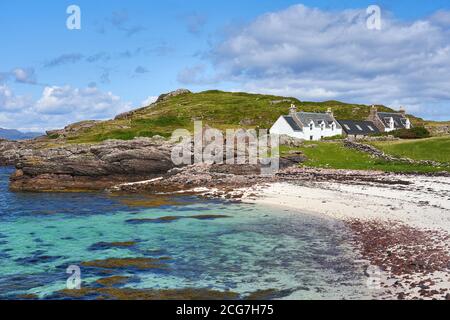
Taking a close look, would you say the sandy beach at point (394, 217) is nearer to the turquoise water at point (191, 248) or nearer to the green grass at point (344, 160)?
the turquoise water at point (191, 248)

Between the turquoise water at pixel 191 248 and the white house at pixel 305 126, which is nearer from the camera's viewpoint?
the turquoise water at pixel 191 248

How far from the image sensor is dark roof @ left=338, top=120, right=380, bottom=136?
11331 centimetres

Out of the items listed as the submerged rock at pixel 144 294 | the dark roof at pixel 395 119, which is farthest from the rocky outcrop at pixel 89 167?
the dark roof at pixel 395 119

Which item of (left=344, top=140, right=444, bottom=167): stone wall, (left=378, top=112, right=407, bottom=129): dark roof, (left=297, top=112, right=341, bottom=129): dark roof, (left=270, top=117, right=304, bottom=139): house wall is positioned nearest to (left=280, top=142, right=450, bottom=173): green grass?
(left=344, top=140, right=444, bottom=167): stone wall

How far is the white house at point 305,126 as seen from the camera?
10306 cm

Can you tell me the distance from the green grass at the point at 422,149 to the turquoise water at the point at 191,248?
37931mm

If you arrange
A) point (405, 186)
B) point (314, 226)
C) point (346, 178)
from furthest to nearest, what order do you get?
point (346, 178), point (405, 186), point (314, 226)

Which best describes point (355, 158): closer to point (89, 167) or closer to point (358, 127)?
point (89, 167)

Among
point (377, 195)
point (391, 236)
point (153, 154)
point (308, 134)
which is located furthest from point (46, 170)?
point (308, 134)

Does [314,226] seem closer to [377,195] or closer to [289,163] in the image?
[377,195]

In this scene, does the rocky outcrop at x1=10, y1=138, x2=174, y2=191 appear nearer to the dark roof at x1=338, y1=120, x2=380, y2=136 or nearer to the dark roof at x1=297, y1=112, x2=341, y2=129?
the dark roof at x1=297, y1=112, x2=341, y2=129

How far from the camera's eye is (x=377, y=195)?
44.6 meters

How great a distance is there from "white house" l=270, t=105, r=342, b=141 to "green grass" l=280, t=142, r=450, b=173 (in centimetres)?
1954
